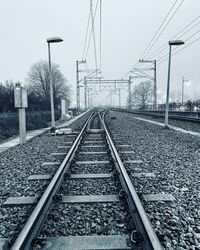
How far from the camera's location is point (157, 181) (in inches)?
158

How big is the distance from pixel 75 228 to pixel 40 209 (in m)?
0.51

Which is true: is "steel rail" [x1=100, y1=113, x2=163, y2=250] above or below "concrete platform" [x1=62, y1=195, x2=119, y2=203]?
above

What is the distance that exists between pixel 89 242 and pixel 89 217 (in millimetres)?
503

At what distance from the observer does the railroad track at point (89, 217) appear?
2167mm

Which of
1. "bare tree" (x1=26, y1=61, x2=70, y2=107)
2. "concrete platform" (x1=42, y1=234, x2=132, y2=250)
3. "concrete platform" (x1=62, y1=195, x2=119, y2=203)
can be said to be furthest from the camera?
"bare tree" (x1=26, y1=61, x2=70, y2=107)

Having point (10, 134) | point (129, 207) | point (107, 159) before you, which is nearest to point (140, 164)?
point (107, 159)

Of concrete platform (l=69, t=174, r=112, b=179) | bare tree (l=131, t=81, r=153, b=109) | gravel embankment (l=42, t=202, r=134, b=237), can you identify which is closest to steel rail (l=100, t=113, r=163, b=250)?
gravel embankment (l=42, t=202, r=134, b=237)

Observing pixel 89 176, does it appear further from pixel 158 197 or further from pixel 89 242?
pixel 89 242

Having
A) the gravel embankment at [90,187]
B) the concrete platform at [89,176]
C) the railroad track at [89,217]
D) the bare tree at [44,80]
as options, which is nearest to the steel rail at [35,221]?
the railroad track at [89,217]

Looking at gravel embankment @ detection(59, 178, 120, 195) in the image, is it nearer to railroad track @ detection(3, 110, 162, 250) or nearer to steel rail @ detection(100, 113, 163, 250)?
railroad track @ detection(3, 110, 162, 250)

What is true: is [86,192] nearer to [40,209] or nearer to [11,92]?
[40,209]

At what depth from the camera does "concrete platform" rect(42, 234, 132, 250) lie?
2145 millimetres

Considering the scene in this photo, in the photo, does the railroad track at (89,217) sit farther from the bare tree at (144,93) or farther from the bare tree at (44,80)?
the bare tree at (144,93)

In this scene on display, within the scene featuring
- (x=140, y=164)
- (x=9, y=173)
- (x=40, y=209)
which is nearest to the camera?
(x=40, y=209)
